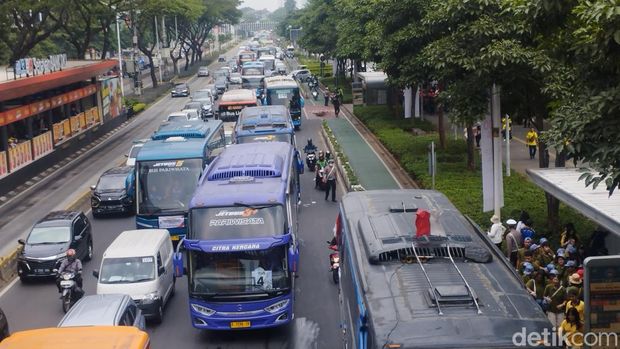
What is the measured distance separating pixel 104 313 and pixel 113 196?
14457mm

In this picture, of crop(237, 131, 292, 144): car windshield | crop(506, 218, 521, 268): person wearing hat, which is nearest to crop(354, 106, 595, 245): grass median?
crop(506, 218, 521, 268): person wearing hat

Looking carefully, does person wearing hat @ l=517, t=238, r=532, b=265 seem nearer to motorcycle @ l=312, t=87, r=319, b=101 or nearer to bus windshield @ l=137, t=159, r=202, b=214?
bus windshield @ l=137, t=159, r=202, b=214

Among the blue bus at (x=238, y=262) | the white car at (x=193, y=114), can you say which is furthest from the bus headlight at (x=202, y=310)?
the white car at (x=193, y=114)

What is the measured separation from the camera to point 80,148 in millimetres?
45562

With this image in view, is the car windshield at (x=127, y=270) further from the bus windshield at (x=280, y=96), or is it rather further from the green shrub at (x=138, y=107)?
the green shrub at (x=138, y=107)

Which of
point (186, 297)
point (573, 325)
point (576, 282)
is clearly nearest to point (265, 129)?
point (186, 297)

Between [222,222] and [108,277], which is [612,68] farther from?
[108,277]

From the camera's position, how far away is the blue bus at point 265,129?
29.8 meters

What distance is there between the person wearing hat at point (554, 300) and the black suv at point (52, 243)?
12400mm

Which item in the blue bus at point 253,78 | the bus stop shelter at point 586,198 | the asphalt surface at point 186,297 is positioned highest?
the blue bus at point 253,78

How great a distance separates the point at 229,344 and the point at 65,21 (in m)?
39.6

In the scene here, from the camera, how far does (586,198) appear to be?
16.0 meters

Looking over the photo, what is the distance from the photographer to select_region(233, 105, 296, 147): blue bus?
2978 cm

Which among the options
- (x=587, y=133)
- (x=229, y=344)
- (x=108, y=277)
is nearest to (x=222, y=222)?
(x=229, y=344)
